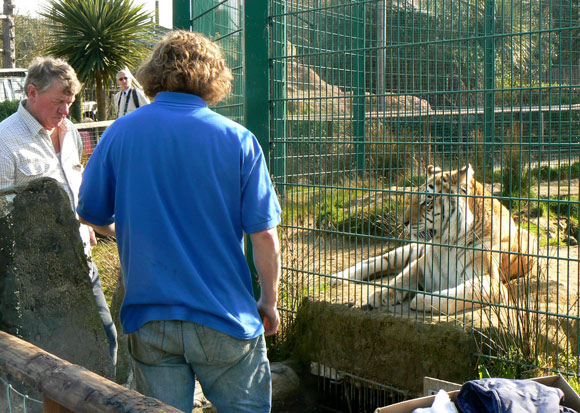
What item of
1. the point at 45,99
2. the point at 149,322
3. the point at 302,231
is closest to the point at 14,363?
the point at 149,322

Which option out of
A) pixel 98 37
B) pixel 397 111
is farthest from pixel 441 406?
pixel 98 37

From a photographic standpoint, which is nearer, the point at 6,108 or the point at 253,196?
the point at 253,196

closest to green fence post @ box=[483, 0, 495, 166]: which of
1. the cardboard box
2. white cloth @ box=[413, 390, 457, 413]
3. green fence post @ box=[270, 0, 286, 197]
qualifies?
the cardboard box

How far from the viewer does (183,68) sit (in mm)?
2598

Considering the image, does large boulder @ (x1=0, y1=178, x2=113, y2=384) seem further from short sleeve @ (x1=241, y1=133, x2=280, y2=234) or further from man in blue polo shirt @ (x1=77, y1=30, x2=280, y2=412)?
short sleeve @ (x1=241, y1=133, x2=280, y2=234)

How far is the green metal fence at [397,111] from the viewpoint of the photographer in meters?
3.98

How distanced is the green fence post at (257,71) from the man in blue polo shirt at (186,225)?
2.50 m

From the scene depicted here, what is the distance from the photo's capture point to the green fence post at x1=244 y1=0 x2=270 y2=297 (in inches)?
202

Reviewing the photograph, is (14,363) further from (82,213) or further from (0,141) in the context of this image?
(0,141)

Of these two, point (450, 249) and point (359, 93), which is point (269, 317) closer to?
point (359, 93)

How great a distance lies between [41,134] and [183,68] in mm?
1498

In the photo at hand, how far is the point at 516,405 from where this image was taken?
2793mm

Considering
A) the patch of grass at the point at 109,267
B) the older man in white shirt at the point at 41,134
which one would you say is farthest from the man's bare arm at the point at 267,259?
the patch of grass at the point at 109,267

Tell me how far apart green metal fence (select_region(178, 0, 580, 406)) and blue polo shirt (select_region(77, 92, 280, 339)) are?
1862 millimetres
